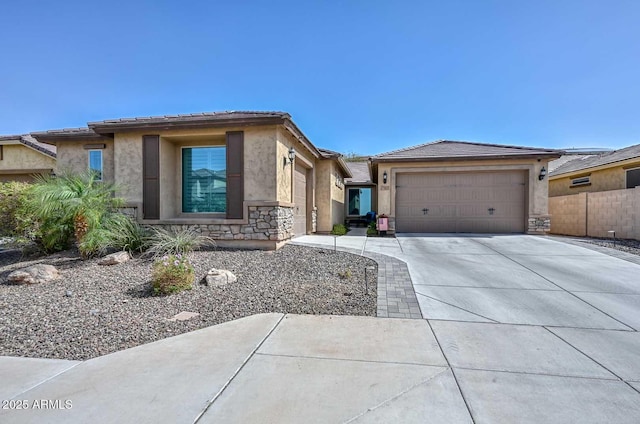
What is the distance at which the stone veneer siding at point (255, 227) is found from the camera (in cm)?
839

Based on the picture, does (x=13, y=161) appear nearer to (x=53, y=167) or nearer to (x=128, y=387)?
(x=53, y=167)

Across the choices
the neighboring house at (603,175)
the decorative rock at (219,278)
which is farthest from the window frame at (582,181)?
the decorative rock at (219,278)

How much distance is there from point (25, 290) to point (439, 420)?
22.7ft

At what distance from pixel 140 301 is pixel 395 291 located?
13.9 feet

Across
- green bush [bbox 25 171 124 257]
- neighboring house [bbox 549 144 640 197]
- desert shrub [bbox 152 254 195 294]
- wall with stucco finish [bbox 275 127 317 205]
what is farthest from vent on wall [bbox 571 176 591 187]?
green bush [bbox 25 171 124 257]

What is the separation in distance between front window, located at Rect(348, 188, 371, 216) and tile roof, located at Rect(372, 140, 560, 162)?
675 centimetres

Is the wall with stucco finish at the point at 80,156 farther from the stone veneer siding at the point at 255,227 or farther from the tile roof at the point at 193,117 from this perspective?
the stone veneer siding at the point at 255,227

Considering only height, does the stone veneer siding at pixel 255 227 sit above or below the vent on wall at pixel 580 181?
below

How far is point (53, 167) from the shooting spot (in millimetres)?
13312

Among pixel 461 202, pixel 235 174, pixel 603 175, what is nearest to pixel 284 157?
pixel 235 174

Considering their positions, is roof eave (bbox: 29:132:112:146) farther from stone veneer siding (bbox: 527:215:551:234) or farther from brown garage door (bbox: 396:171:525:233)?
stone veneer siding (bbox: 527:215:551:234)

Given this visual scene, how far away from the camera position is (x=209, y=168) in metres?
9.60

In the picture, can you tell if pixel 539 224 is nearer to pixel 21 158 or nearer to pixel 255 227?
pixel 255 227

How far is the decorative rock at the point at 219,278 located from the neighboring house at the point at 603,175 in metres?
15.4
